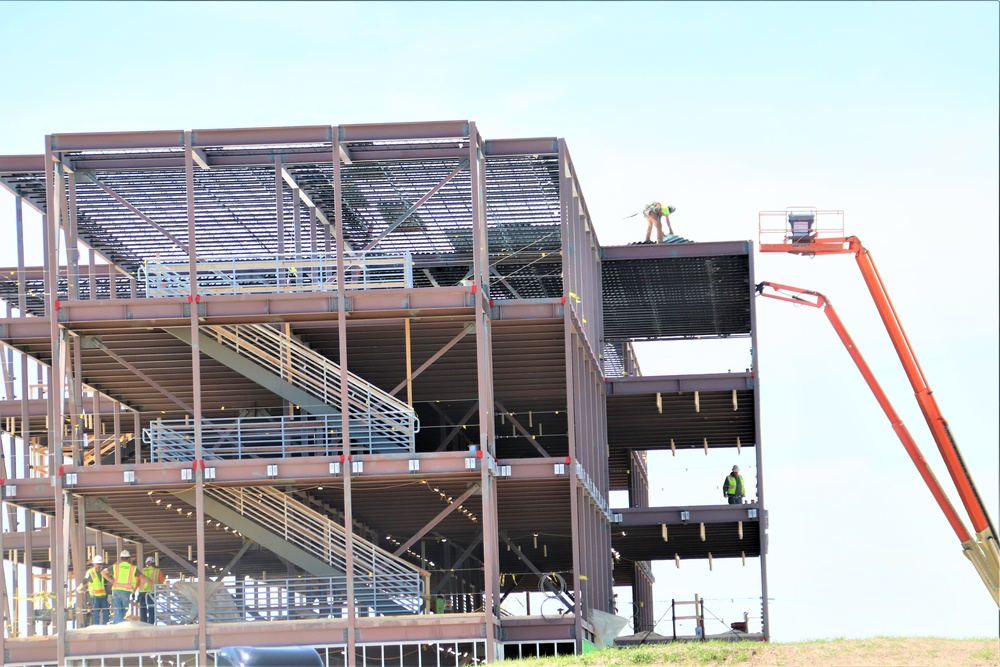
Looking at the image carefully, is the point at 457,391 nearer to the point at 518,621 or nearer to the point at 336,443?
the point at 336,443

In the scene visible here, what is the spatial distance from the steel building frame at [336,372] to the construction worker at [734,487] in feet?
2.33

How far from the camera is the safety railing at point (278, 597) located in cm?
3494

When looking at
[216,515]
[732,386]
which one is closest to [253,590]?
[216,515]

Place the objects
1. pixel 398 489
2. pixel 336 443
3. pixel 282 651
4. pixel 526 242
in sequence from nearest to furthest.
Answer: pixel 282 651
pixel 336 443
pixel 398 489
pixel 526 242

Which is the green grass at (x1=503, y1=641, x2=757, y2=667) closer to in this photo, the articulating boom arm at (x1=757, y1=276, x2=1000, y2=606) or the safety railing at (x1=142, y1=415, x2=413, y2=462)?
the safety railing at (x1=142, y1=415, x2=413, y2=462)

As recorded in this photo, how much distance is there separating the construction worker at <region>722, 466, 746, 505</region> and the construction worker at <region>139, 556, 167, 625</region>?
56.2ft

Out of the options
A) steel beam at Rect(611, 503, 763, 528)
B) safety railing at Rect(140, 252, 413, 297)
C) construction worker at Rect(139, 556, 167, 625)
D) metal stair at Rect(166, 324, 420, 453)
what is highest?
safety railing at Rect(140, 252, 413, 297)

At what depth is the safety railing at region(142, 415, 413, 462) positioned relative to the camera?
118 feet

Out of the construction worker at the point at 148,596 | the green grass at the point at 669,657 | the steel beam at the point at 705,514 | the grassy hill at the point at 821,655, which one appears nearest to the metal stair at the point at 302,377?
the construction worker at the point at 148,596

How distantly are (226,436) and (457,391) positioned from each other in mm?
6752

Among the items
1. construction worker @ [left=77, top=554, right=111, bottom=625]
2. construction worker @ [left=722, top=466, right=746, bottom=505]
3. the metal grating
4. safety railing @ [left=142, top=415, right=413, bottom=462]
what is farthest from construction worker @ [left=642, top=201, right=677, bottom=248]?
construction worker @ [left=77, top=554, right=111, bottom=625]

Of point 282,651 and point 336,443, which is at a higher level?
point 336,443

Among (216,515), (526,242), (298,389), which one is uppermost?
(526,242)

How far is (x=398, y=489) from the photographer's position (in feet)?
134
